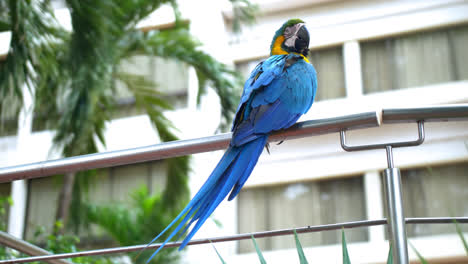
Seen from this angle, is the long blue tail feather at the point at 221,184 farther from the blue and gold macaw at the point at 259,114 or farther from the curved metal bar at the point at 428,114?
the curved metal bar at the point at 428,114

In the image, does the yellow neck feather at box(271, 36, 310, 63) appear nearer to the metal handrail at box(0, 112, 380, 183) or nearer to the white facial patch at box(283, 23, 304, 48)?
the white facial patch at box(283, 23, 304, 48)

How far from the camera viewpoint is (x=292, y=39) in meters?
1.98

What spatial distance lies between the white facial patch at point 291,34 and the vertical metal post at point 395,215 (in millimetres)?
1031

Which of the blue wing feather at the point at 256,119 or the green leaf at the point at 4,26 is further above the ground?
the green leaf at the point at 4,26

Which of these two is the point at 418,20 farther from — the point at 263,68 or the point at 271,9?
the point at 263,68

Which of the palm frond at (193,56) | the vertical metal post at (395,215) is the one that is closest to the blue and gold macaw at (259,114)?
the vertical metal post at (395,215)

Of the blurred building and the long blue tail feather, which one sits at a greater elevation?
the blurred building

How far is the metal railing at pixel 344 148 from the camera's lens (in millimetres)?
953

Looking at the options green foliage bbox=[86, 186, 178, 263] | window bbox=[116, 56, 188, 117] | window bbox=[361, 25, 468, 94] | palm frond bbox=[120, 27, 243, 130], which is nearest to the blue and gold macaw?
palm frond bbox=[120, 27, 243, 130]

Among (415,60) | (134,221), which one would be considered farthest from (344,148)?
(415,60)

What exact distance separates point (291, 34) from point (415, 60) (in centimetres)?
501

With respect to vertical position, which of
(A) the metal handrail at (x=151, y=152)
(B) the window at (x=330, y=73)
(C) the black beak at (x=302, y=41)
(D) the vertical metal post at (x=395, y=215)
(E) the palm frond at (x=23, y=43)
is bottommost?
(D) the vertical metal post at (x=395, y=215)

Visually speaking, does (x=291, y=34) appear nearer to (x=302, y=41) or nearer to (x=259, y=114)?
(x=302, y=41)

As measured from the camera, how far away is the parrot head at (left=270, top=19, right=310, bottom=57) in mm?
1950
